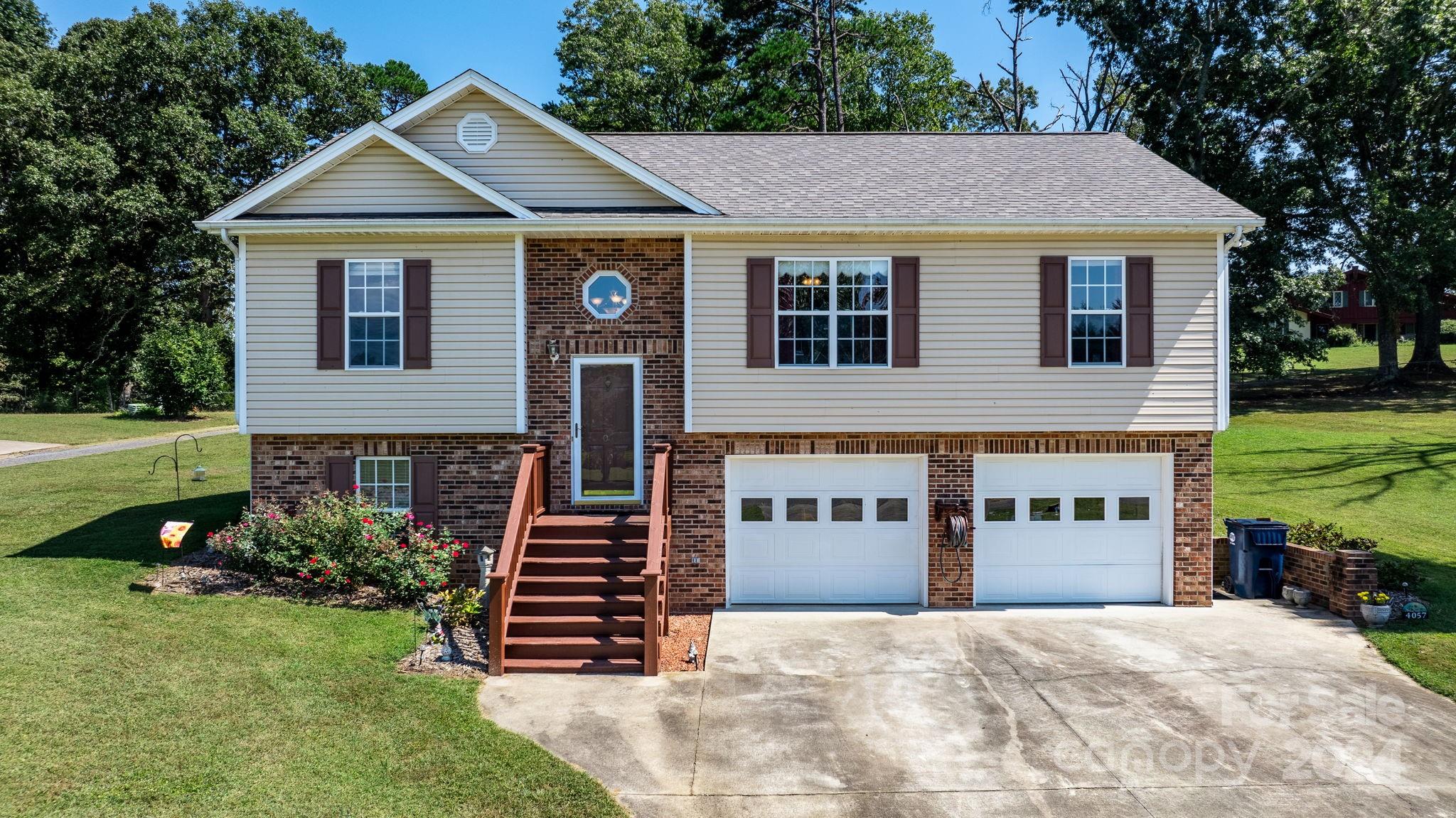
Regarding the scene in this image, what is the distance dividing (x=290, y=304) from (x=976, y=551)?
32.1 feet

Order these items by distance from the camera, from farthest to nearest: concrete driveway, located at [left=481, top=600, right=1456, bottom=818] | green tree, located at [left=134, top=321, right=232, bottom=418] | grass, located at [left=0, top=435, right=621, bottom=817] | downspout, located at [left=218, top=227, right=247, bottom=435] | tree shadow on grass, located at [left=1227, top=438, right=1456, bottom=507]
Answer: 1. green tree, located at [left=134, top=321, right=232, bottom=418]
2. tree shadow on grass, located at [left=1227, top=438, right=1456, bottom=507]
3. downspout, located at [left=218, top=227, right=247, bottom=435]
4. concrete driveway, located at [left=481, top=600, right=1456, bottom=818]
5. grass, located at [left=0, top=435, right=621, bottom=817]

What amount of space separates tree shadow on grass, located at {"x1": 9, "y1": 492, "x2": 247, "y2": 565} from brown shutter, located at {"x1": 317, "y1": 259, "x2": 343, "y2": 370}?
3.44 meters

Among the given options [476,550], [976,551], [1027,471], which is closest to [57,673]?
[476,550]

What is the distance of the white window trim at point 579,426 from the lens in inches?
426

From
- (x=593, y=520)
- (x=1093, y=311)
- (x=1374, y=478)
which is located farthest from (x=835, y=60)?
(x=593, y=520)

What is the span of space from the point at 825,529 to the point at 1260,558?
6086 mm

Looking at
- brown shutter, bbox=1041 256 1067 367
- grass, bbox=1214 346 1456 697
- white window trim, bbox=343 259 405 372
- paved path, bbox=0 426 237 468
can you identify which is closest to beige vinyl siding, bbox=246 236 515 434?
white window trim, bbox=343 259 405 372

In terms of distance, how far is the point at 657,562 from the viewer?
8.70m

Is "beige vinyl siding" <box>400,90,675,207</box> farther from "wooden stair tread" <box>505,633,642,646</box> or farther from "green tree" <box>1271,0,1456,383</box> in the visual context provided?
"green tree" <box>1271,0,1456,383</box>

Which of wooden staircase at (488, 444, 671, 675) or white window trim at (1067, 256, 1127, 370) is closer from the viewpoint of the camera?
wooden staircase at (488, 444, 671, 675)

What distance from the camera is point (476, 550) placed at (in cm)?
1083

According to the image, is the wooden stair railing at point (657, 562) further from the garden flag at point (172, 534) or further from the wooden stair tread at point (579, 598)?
the garden flag at point (172, 534)


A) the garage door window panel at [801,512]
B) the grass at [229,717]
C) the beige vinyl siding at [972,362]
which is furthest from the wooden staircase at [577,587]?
the garage door window panel at [801,512]

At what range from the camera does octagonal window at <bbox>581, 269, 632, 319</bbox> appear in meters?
10.9
